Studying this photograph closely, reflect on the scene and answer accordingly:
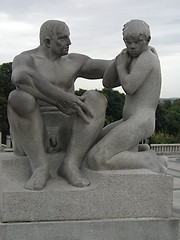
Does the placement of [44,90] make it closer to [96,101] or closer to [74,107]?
[74,107]

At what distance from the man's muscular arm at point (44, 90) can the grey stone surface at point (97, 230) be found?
41.9 inches

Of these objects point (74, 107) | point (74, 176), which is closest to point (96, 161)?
point (74, 176)

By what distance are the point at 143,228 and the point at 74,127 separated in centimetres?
123

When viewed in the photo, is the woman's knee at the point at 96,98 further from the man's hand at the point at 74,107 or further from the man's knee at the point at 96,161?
the man's knee at the point at 96,161

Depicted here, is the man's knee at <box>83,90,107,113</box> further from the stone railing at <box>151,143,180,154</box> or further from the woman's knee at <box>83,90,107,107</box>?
the stone railing at <box>151,143,180,154</box>

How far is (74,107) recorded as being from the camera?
4.60 meters

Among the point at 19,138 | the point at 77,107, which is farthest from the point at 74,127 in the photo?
the point at 19,138

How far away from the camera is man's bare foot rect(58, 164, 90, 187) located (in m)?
4.49

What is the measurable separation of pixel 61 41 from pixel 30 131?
1.05 meters

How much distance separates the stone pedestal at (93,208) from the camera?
13.9 feet

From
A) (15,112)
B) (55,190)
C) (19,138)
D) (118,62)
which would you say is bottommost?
(55,190)

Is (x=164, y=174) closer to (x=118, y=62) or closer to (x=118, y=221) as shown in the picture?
(x=118, y=221)

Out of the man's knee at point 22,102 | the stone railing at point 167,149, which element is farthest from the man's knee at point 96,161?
the stone railing at point 167,149

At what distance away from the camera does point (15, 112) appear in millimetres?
4438
